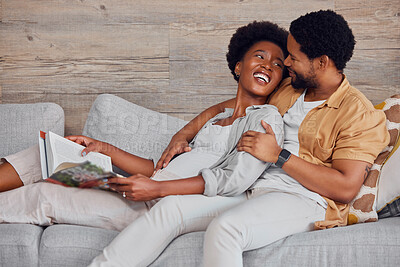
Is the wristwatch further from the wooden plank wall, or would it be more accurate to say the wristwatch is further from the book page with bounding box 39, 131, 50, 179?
the wooden plank wall

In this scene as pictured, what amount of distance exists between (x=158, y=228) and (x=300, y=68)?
32.7 inches

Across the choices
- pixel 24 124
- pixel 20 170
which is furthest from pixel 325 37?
pixel 24 124

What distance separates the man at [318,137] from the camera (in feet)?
4.74

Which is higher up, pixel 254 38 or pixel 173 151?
pixel 254 38

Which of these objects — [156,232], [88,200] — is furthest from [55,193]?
[156,232]

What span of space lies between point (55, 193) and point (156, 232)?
17.9 inches

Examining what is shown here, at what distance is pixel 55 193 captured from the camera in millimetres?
1549

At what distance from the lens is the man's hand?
4.86ft

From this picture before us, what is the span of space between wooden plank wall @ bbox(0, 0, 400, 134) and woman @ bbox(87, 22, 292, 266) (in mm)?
381

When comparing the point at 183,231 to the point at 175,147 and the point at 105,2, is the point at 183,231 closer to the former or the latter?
the point at 175,147

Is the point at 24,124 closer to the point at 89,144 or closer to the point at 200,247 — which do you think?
the point at 89,144

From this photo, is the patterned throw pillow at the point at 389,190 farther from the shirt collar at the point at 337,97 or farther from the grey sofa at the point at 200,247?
the shirt collar at the point at 337,97

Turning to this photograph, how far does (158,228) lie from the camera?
1.34 meters

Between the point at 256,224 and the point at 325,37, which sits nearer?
the point at 256,224
